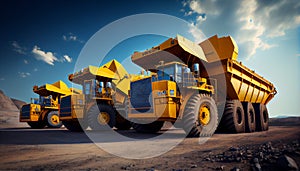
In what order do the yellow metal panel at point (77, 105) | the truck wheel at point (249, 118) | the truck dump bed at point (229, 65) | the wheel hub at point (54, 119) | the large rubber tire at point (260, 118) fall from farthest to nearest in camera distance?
the wheel hub at point (54, 119) < the large rubber tire at point (260, 118) < the yellow metal panel at point (77, 105) < the truck wheel at point (249, 118) < the truck dump bed at point (229, 65)

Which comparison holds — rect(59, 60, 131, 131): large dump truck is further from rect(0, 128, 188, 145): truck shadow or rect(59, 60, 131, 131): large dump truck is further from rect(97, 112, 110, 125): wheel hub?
rect(0, 128, 188, 145): truck shadow

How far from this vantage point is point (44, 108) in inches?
575

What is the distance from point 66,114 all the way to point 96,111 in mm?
1528

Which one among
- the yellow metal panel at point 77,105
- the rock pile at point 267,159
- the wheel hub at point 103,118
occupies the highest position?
the yellow metal panel at point 77,105

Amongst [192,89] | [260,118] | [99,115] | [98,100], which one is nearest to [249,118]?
[260,118]

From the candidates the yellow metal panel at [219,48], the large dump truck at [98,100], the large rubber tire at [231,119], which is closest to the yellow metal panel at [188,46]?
the yellow metal panel at [219,48]

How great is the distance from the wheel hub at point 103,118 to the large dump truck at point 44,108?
7496mm

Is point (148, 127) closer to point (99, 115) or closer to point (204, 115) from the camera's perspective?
point (204, 115)

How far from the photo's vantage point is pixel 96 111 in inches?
348

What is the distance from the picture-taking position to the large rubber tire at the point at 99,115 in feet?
28.3

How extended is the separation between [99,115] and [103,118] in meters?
0.27

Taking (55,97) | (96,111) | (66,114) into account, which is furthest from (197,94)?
(55,97)

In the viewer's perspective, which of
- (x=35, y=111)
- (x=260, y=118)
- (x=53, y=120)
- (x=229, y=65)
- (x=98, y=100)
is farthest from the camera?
(x=53, y=120)

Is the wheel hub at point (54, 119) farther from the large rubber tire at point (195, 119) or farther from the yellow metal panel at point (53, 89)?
the large rubber tire at point (195, 119)
